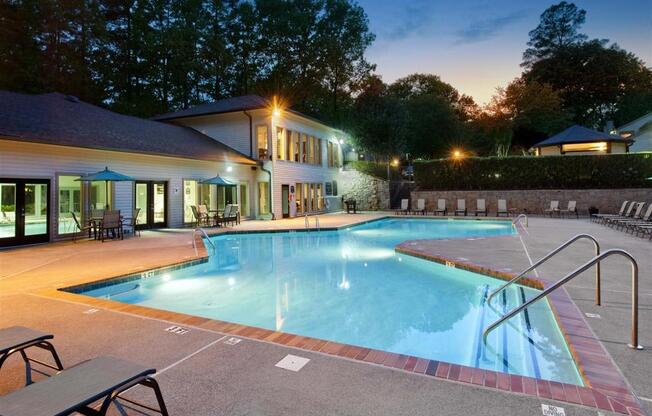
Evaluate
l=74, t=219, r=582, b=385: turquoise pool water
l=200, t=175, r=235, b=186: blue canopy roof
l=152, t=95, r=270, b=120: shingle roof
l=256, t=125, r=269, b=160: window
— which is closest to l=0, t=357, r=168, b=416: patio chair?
l=74, t=219, r=582, b=385: turquoise pool water

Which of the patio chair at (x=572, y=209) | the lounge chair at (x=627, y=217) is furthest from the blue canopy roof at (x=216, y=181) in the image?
the patio chair at (x=572, y=209)

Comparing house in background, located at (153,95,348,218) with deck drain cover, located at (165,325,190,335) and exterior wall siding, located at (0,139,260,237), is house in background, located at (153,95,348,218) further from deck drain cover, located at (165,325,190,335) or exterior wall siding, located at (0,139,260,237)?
deck drain cover, located at (165,325,190,335)

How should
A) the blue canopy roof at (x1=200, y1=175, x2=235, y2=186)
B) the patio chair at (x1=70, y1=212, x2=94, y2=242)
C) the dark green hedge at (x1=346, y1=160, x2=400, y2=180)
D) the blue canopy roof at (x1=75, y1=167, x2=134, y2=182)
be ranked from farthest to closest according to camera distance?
the dark green hedge at (x1=346, y1=160, x2=400, y2=180)
the blue canopy roof at (x1=200, y1=175, x2=235, y2=186)
the patio chair at (x1=70, y1=212, x2=94, y2=242)
the blue canopy roof at (x1=75, y1=167, x2=134, y2=182)

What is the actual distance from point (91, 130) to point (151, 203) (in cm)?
331

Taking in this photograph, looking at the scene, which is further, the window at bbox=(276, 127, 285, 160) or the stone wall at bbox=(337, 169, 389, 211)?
the stone wall at bbox=(337, 169, 389, 211)

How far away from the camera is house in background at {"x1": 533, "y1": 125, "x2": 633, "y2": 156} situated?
2145cm

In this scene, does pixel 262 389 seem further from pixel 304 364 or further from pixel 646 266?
pixel 646 266

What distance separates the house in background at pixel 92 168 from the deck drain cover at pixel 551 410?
1256cm

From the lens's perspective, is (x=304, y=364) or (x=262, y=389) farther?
(x=304, y=364)

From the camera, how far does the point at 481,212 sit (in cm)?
2039

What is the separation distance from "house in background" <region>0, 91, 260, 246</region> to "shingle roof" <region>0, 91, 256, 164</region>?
0.03m

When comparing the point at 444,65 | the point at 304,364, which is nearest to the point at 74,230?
the point at 304,364

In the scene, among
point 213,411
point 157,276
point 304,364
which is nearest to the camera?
point 213,411

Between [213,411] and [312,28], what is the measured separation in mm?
36904
